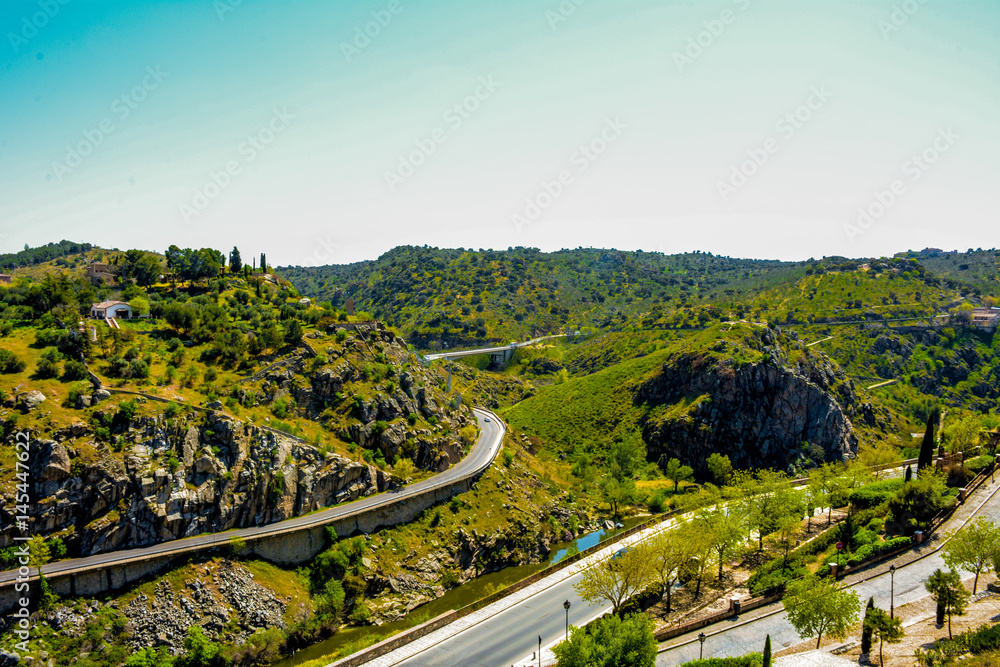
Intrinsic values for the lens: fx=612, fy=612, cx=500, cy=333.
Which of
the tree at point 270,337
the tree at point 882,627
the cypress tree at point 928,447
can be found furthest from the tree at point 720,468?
the tree at point 270,337

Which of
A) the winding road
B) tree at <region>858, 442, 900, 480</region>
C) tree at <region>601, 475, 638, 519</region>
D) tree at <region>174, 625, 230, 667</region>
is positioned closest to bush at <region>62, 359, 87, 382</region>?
tree at <region>174, 625, 230, 667</region>

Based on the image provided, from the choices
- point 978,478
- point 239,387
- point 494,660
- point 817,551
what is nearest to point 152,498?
point 239,387

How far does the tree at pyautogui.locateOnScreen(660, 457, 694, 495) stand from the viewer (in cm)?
9038

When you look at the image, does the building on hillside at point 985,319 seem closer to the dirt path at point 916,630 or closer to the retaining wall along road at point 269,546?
the retaining wall along road at point 269,546

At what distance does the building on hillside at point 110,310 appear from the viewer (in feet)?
242

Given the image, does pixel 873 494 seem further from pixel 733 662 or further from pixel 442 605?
pixel 442 605

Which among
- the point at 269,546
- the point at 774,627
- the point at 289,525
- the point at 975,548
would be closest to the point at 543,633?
the point at 774,627

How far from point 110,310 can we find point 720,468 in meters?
85.2

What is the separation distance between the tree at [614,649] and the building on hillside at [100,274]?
3417 inches

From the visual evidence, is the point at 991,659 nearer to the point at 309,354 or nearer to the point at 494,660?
the point at 494,660

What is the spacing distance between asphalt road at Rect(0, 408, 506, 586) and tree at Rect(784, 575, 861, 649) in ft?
131

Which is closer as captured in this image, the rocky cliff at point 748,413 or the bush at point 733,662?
the bush at point 733,662

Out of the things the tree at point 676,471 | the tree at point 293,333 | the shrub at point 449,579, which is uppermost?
the tree at point 293,333

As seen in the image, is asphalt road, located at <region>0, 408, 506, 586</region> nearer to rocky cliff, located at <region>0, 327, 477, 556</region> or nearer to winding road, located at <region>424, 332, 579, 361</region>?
rocky cliff, located at <region>0, 327, 477, 556</region>
